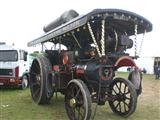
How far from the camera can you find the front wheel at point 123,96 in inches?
360

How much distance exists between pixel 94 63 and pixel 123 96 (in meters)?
1.57

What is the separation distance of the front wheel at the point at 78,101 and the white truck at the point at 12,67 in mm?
7478

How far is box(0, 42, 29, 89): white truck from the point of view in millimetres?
15891

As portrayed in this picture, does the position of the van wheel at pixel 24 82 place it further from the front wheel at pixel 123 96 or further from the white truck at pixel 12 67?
the front wheel at pixel 123 96

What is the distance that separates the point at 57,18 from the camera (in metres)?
11.2

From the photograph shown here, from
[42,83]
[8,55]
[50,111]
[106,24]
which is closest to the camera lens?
[106,24]

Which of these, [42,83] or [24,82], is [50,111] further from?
[24,82]

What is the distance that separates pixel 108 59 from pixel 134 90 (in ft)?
3.80

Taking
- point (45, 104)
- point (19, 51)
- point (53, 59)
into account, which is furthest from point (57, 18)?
point (19, 51)

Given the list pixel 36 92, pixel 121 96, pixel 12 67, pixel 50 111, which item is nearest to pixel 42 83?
pixel 50 111

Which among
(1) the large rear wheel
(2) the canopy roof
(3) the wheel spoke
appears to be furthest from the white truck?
(2) the canopy roof

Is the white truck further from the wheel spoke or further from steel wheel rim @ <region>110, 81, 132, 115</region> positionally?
steel wheel rim @ <region>110, 81, 132, 115</region>

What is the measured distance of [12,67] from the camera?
16000 mm

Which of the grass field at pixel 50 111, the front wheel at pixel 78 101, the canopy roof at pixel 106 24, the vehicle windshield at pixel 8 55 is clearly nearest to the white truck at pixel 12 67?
the vehicle windshield at pixel 8 55
